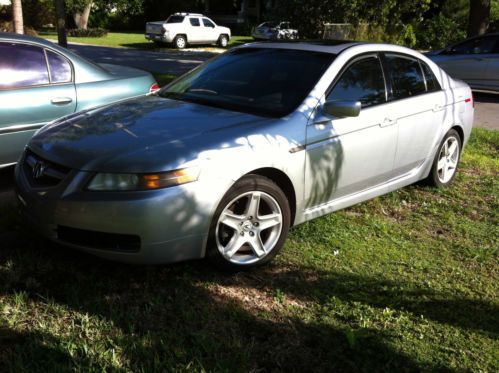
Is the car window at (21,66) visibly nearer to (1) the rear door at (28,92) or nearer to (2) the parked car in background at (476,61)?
(1) the rear door at (28,92)

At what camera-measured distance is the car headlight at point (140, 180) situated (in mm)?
3271

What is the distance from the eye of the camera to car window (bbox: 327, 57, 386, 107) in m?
4.38

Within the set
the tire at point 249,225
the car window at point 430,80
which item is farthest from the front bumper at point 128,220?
the car window at point 430,80

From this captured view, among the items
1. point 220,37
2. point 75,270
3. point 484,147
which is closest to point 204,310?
Result: point 75,270

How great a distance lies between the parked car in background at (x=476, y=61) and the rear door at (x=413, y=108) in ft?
28.2

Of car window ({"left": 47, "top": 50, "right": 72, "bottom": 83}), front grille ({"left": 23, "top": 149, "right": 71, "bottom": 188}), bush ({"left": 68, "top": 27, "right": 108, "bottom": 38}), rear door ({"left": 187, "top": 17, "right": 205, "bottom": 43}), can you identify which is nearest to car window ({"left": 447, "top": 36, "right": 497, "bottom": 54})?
car window ({"left": 47, "top": 50, "right": 72, "bottom": 83})

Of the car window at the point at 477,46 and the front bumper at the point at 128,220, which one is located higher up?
the car window at the point at 477,46

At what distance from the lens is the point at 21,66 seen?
5082 millimetres

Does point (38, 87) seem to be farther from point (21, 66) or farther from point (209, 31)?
point (209, 31)

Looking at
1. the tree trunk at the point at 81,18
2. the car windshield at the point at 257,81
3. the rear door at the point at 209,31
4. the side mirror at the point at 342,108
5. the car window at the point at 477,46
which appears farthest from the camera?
the tree trunk at the point at 81,18

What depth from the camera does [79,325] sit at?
3.03 m

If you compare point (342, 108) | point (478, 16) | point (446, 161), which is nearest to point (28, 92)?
point (342, 108)

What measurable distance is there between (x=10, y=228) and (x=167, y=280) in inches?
57.3

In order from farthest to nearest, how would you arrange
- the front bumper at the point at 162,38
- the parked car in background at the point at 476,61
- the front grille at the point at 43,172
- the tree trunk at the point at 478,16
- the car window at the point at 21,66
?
1. the front bumper at the point at 162,38
2. the tree trunk at the point at 478,16
3. the parked car in background at the point at 476,61
4. the car window at the point at 21,66
5. the front grille at the point at 43,172
